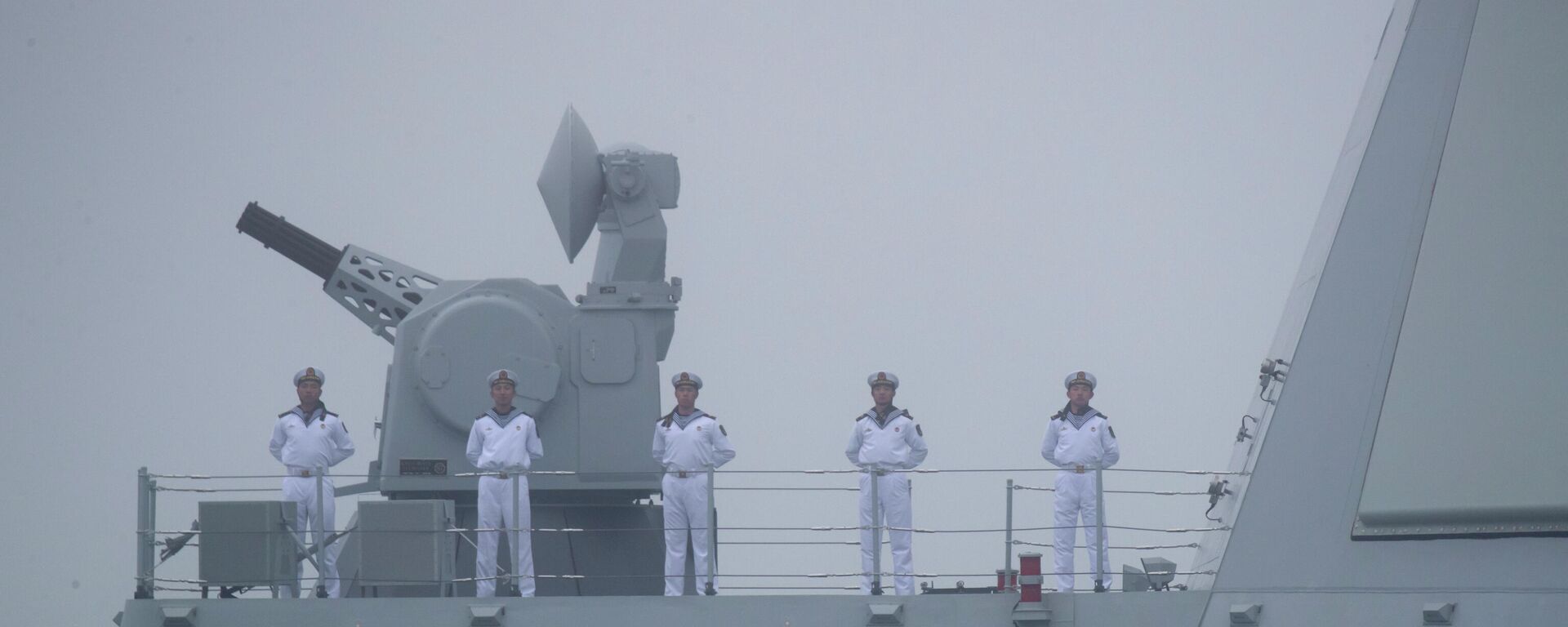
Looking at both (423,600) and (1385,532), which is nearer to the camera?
(1385,532)

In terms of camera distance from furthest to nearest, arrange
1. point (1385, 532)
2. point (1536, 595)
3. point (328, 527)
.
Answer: point (328, 527) < point (1385, 532) < point (1536, 595)

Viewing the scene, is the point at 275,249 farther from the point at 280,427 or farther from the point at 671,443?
the point at 671,443

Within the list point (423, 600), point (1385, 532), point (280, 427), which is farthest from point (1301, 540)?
point (280, 427)

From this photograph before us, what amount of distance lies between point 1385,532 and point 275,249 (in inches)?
302

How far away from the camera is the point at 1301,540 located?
8.22 meters

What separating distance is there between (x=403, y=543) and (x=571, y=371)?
6.41 ft

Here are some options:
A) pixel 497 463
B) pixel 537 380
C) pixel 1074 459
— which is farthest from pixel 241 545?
pixel 1074 459

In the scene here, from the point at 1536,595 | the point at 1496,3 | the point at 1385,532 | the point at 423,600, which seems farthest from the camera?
the point at 423,600

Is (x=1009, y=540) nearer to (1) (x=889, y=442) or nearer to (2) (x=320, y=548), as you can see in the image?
(1) (x=889, y=442)

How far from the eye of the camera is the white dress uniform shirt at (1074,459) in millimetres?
10266

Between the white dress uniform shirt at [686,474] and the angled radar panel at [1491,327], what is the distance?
3792 millimetres

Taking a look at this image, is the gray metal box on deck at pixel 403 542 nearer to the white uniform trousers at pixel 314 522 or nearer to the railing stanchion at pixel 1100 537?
the white uniform trousers at pixel 314 522

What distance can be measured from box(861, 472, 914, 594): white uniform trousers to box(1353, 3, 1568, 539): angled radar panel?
2.88m

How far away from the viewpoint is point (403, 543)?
9.73 metres
